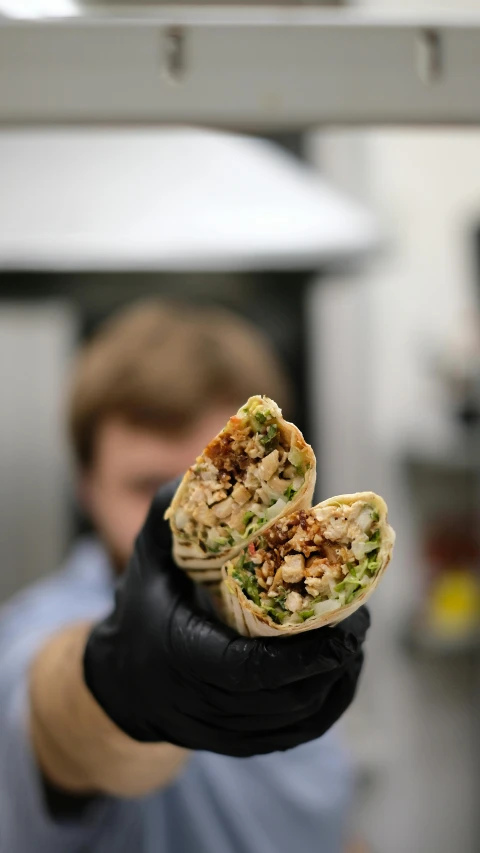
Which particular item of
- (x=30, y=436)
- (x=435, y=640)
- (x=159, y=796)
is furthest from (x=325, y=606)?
(x=30, y=436)

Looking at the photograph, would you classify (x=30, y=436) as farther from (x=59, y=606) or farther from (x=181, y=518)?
(x=181, y=518)

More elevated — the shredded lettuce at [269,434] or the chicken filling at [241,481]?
the shredded lettuce at [269,434]

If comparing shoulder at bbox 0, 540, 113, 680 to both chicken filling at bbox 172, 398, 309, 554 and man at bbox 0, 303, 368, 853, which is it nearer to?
man at bbox 0, 303, 368, 853

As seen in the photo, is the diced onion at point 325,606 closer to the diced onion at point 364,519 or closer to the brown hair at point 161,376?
the diced onion at point 364,519

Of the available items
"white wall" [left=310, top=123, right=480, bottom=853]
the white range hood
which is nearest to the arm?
the white range hood

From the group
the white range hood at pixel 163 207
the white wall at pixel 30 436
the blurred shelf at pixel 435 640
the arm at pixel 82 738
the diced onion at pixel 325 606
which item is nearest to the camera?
the diced onion at pixel 325 606

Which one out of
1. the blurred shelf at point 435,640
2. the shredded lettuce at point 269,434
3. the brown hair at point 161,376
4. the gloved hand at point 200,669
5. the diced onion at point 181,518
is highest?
the brown hair at point 161,376

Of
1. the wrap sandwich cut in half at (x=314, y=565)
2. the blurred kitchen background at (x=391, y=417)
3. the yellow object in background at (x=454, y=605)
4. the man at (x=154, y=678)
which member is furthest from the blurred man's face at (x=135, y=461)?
the yellow object in background at (x=454, y=605)
